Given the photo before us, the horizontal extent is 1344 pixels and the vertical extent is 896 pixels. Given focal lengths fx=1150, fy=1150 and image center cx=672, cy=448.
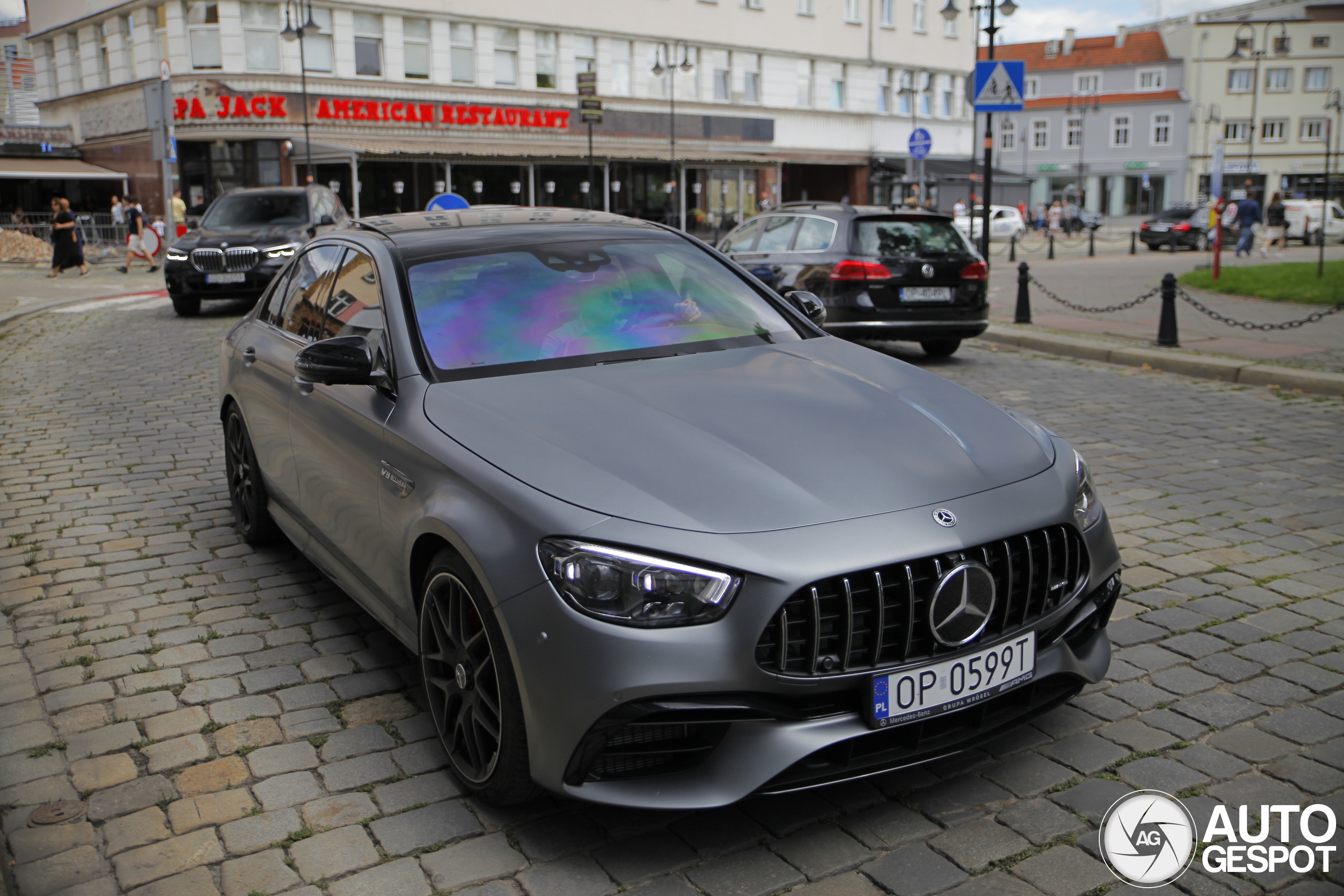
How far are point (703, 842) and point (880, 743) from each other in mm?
542

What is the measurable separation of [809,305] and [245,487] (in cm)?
286

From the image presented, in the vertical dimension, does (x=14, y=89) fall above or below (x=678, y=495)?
above

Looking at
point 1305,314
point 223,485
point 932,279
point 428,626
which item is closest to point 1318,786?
point 428,626

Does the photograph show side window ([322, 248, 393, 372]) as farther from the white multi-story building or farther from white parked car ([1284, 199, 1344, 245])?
white parked car ([1284, 199, 1344, 245])

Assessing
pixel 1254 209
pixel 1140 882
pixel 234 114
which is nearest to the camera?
pixel 1140 882

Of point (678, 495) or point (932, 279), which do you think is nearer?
point (678, 495)

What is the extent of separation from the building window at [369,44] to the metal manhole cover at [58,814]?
3847 centimetres

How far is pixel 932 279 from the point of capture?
1127 centimetres

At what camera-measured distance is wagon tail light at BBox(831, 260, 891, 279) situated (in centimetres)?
1108

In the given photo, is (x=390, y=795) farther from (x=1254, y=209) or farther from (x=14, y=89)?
(x=14, y=89)

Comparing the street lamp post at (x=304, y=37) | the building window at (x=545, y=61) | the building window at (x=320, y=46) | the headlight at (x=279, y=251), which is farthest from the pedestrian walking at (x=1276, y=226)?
the building window at (x=320, y=46)

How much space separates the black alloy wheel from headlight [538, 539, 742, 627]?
3021 mm

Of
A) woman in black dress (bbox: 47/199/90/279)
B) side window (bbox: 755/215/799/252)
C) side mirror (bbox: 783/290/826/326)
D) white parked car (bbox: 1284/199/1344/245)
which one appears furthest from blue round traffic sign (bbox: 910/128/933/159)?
side mirror (bbox: 783/290/826/326)

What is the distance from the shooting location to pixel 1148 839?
2.96 meters
